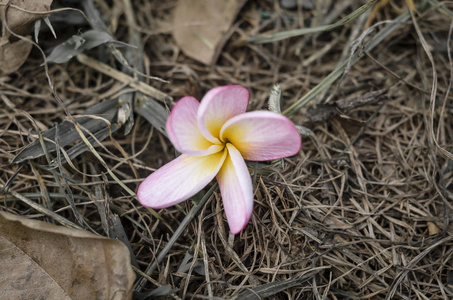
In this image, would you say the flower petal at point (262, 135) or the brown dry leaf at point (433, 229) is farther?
the brown dry leaf at point (433, 229)

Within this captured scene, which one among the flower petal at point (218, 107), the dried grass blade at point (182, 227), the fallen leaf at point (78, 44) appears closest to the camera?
the flower petal at point (218, 107)

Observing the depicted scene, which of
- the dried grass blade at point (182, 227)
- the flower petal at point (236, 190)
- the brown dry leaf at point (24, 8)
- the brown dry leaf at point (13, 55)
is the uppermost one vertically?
the brown dry leaf at point (24, 8)

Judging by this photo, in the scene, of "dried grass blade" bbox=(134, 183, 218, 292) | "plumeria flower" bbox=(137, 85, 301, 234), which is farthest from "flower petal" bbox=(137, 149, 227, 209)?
"dried grass blade" bbox=(134, 183, 218, 292)

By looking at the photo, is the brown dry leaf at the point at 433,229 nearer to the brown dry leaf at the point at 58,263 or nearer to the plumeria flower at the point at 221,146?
the plumeria flower at the point at 221,146

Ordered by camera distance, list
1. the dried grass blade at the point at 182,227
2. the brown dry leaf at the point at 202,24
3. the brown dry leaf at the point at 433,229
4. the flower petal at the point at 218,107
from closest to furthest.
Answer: the flower petal at the point at 218,107, the dried grass blade at the point at 182,227, the brown dry leaf at the point at 433,229, the brown dry leaf at the point at 202,24

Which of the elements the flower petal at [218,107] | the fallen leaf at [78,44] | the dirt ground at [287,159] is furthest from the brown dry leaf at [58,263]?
the fallen leaf at [78,44]

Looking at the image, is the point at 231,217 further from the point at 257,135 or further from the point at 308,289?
the point at 308,289

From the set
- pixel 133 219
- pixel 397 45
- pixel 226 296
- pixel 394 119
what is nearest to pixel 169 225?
pixel 133 219
